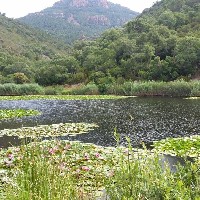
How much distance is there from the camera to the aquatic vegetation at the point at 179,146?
13.5m

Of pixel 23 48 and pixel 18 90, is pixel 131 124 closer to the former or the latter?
pixel 18 90

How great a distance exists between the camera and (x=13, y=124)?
2336 centimetres

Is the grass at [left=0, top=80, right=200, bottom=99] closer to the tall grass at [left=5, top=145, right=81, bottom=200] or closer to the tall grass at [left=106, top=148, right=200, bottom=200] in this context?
the tall grass at [left=106, top=148, right=200, bottom=200]

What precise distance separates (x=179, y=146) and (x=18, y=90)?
149 feet

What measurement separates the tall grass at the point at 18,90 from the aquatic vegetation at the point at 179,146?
4377 centimetres

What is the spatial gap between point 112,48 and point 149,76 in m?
14.6

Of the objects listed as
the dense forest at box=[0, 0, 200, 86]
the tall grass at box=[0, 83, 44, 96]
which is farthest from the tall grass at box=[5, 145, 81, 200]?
the dense forest at box=[0, 0, 200, 86]

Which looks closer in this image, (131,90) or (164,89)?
(164,89)

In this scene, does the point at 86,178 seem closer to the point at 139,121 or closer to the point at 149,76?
the point at 139,121

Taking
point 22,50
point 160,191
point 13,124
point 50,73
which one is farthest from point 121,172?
point 22,50

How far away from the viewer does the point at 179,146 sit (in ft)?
47.4

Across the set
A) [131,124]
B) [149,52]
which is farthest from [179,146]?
[149,52]

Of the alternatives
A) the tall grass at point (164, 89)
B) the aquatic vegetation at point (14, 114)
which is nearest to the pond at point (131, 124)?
the aquatic vegetation at point (14, 114)

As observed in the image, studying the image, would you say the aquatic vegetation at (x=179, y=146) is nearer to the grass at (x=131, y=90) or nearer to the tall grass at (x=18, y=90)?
the grass at (x=131, y=90)
